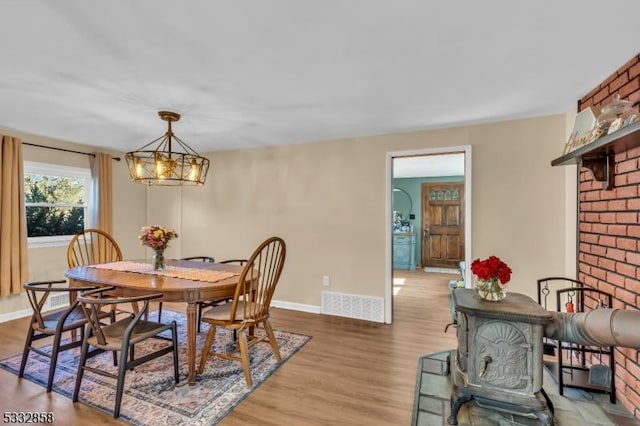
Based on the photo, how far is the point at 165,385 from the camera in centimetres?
227

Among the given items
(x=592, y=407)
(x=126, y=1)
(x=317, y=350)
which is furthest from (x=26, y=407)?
(x=592, y=407)

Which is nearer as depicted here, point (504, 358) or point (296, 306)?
point (504, 358)

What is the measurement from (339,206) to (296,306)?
1434 mm

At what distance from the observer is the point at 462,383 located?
1903 mm

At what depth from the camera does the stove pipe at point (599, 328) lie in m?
1.56

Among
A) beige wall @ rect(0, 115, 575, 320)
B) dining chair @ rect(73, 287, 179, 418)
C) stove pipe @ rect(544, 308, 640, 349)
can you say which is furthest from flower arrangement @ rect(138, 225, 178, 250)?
stove pipe @ rect(544, 308, 640, 349)

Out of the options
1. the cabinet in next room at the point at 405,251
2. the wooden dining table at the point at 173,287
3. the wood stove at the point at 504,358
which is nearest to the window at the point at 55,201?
the wooden dining table at the point at 173,287

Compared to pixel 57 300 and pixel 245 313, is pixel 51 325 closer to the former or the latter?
pixel 245 313

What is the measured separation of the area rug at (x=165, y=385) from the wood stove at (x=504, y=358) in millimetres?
1430

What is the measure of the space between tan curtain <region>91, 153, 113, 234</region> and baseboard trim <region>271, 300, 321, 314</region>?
2636mm

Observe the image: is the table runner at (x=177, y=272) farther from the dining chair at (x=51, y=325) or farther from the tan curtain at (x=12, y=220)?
the tan curtain at (x=12, y=220)

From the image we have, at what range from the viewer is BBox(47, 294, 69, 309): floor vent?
3992mm

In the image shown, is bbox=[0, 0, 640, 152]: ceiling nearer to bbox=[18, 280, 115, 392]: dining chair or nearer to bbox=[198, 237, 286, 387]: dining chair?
bbox=[198, 237, 286, 387]: dining chair

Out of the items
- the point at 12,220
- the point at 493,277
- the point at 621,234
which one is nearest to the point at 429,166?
the point at 621,234
